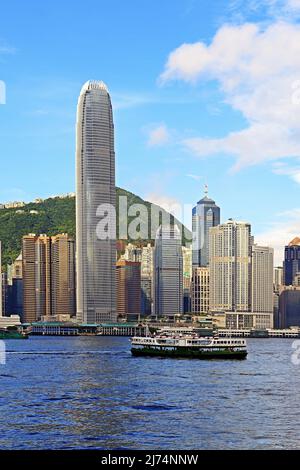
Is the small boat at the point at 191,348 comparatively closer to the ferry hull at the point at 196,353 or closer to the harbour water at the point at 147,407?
the ferry hull at the point at 196,353

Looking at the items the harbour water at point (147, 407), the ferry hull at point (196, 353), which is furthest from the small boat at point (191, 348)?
the harbour water at point (147, 407)

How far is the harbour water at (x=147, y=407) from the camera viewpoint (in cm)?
4391

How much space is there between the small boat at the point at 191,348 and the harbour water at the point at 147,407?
1708cm

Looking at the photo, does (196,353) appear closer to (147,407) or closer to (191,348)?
(191,348)

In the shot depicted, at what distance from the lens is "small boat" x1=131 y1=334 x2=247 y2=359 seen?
364 feet

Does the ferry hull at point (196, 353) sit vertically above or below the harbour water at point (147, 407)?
below

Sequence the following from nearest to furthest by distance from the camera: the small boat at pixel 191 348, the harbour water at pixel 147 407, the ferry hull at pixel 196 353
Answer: the harbour water at pixel 147 407, the ferry hull at pixel 196 353, the small boat at pixel 191 348

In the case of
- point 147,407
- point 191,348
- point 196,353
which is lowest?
point 196,353

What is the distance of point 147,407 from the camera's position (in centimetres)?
5603

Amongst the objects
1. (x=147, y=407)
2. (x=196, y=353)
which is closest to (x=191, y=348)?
(x=196, y=353)

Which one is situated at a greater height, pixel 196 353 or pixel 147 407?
pixel 147 407

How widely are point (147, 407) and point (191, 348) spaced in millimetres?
56679
